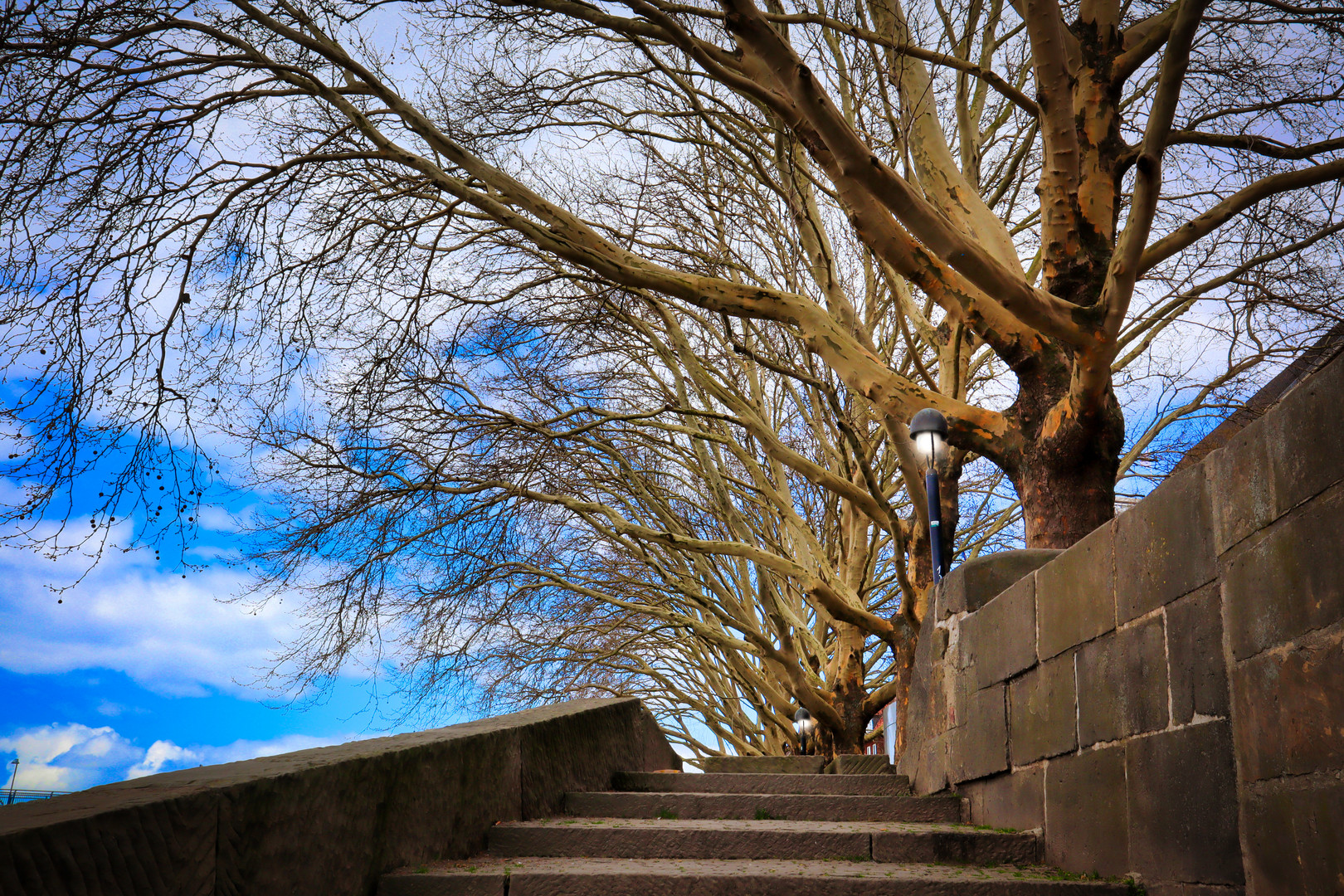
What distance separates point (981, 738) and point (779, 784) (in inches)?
53.6

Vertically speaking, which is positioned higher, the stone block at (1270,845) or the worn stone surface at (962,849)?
the stone block at (1270,845)

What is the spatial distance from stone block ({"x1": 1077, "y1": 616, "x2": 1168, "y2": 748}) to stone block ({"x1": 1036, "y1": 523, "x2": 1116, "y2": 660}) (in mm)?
87

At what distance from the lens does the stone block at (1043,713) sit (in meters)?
3.41

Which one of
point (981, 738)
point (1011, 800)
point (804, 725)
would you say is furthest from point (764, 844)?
point (804, 725)

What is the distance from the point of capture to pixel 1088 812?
3.19m

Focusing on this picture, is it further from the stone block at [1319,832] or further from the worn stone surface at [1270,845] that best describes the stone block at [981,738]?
the stone block at [1319,832]

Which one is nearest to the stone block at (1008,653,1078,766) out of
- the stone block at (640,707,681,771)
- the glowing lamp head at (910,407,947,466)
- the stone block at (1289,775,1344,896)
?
the stone block at (1289,775,1344,896)

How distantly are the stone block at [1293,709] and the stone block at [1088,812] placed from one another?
0.78 metres

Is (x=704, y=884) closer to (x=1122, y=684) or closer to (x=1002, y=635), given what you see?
(x=1122, y=684)

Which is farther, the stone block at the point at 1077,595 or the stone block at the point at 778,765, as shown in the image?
the stone block at the point at 778,765

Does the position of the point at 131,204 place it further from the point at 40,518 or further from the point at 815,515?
the point at 815,515

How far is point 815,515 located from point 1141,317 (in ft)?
21.6

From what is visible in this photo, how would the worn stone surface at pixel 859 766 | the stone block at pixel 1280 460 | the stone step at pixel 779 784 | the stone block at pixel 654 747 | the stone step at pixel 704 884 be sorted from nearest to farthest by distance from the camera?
the stone block at pixel 1280 460, the stone step at pixel 704 884, the stone step at pixel 779 784, the stone block at pixel 654 747, the worn stone surface at pixel 859 766

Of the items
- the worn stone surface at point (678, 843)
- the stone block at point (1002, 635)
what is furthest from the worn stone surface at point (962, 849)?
the stone block at point (1002, 635)
